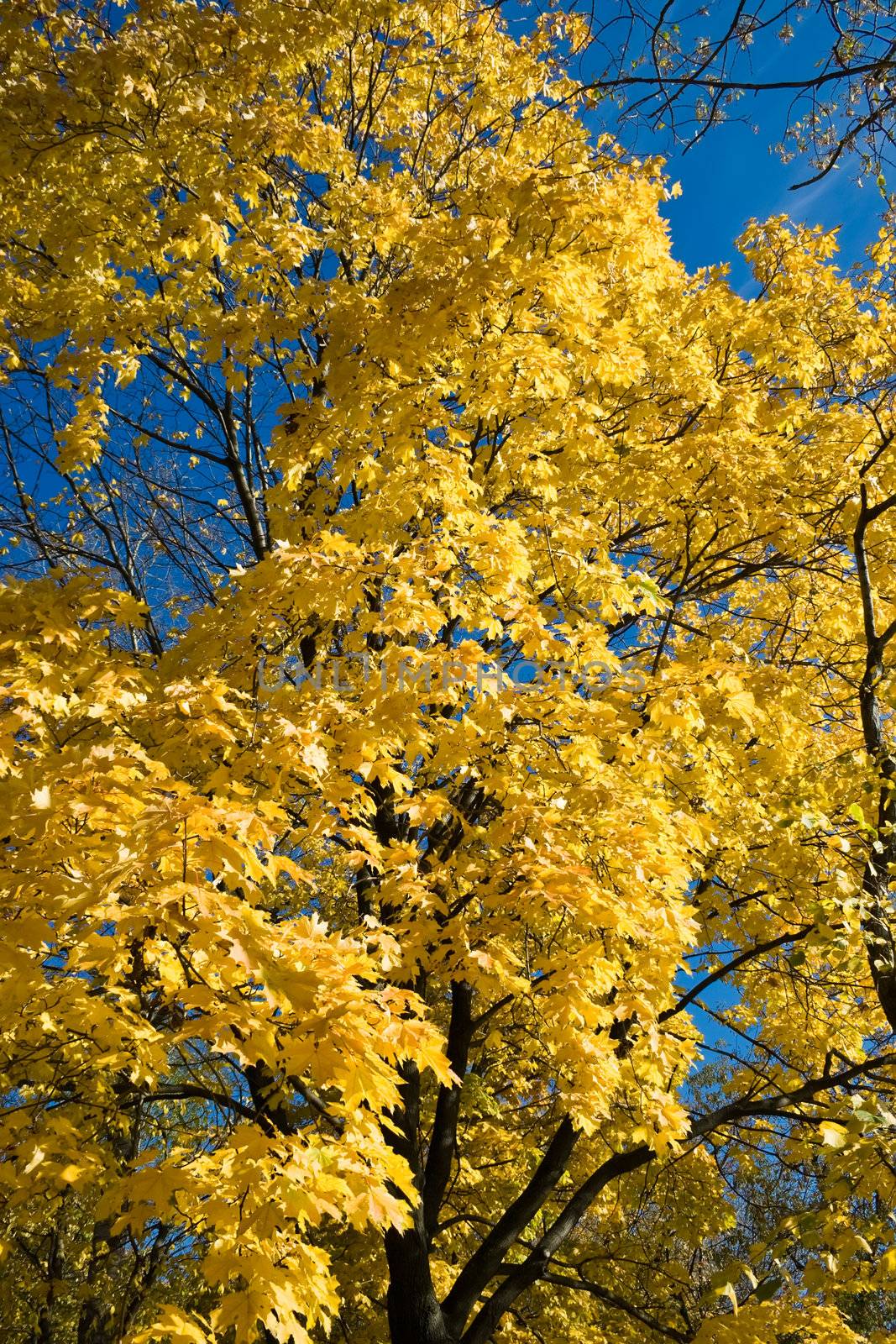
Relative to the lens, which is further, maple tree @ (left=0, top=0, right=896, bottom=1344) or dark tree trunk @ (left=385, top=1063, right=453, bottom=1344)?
dark tree trunk @ (left=385, top=1063, right=453, bottom=1344)

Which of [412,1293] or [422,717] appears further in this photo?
[412,1293]

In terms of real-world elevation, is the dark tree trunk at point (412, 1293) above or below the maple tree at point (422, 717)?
below

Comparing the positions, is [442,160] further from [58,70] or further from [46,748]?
[46,748]

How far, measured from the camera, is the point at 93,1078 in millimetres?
4289

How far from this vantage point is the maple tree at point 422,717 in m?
2.65

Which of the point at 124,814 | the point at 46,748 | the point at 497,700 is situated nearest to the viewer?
the point at 124,814

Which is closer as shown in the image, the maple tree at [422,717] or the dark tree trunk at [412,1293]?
the maple tree at [422,717]

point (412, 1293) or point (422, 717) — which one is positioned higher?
point (422, 717)

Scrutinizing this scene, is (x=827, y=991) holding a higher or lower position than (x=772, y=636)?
lower

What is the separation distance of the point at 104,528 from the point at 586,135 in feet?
16.2

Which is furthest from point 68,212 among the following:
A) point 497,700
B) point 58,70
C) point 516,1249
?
point 516,1249

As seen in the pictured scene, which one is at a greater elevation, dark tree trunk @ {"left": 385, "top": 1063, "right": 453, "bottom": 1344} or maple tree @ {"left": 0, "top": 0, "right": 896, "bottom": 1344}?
maple tree @ {"left": 0, "top": 0, "right": 896, "bottom": 1344}

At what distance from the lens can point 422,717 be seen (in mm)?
4133

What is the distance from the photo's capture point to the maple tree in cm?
265
